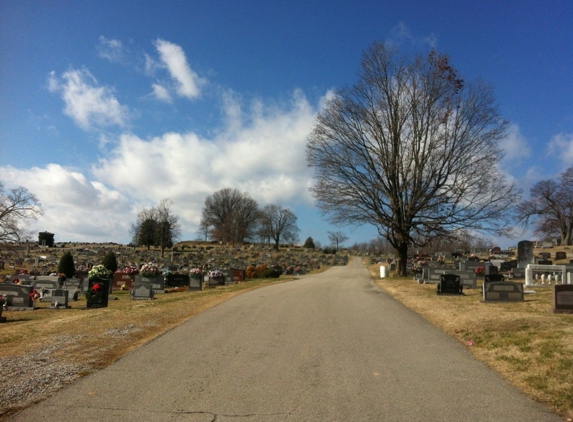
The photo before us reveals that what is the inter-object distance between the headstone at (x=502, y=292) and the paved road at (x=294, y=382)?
5.90m

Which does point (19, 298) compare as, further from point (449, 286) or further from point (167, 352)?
point (449, 286)

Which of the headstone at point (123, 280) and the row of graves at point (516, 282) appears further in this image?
the headstone at point (123, 280)

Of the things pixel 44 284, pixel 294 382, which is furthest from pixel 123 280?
pixel 294 382

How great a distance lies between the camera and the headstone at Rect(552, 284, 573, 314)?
37.4 ft

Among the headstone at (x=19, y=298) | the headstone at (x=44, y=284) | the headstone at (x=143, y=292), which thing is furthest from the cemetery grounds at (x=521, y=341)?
the headstone at (x=44, y=284)

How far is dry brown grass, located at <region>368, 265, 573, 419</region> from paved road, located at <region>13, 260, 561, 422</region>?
0.92ft

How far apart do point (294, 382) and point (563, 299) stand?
28.3ft

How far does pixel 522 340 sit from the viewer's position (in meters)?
8.11

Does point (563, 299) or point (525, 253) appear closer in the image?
point (563, 299)

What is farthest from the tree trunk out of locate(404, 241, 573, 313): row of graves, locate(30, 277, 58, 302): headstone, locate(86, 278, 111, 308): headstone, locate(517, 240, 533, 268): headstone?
locate(30, 277, 58, 302): headstone

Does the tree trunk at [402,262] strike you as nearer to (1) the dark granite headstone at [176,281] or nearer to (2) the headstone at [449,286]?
(2) the headstone at [449,286]

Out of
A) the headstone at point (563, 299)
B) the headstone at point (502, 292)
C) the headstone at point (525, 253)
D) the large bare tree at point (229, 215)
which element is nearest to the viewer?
the headstone at point (563, 299)

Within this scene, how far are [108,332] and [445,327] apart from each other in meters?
7.28

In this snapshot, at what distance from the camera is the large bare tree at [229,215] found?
9881cm
